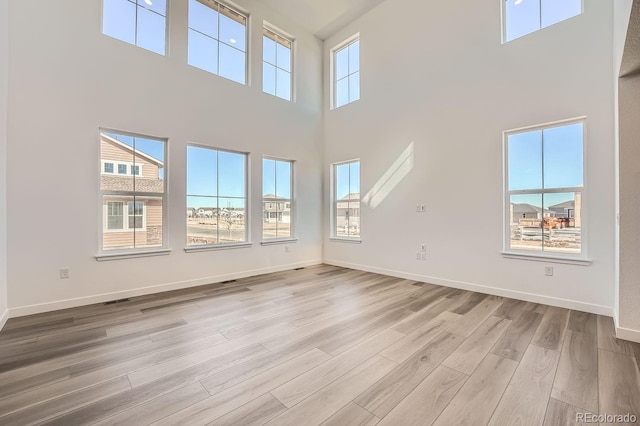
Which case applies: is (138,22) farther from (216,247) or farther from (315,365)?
(315,365)

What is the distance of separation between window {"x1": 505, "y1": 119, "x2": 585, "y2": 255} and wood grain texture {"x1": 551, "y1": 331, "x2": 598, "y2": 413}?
1.25 meters

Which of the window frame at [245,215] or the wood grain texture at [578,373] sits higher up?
the window frame at [245,215]

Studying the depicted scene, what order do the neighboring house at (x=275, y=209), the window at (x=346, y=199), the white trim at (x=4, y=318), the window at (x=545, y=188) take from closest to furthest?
the white trim at (x=4, y=318)
the window at (x=545, y=188)
the neighboring house at (x=275, y=209)
the window at (x=346, y=199)

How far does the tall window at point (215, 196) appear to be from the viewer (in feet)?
14.1

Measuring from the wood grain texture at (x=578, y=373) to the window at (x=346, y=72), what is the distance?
4.86 m

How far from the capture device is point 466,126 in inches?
156

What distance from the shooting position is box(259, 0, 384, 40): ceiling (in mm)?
4969

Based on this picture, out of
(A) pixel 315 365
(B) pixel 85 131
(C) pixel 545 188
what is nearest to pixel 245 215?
(B) pixel 85 131

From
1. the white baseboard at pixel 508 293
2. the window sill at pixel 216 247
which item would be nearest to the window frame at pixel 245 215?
the window sill at pixel 216 247

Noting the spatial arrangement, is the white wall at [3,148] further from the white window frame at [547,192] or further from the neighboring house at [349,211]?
the white window frame at [547,192]

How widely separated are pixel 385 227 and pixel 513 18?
11.2ft

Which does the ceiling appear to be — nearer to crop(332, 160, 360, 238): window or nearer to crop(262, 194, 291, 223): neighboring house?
crop(332, 160, 360, 238): window

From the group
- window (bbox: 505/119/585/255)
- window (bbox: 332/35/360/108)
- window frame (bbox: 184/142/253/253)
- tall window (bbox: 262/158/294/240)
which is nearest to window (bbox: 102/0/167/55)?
Answer: window frame (bbox: 184/142/253/253)

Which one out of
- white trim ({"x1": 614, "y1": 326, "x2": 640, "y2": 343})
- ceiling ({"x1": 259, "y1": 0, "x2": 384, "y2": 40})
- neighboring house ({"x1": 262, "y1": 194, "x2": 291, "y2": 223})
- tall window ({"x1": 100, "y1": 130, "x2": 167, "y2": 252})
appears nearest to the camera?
white trim ({"x1": 614, "y1": 326, "x2": 640, "y2": 343})
